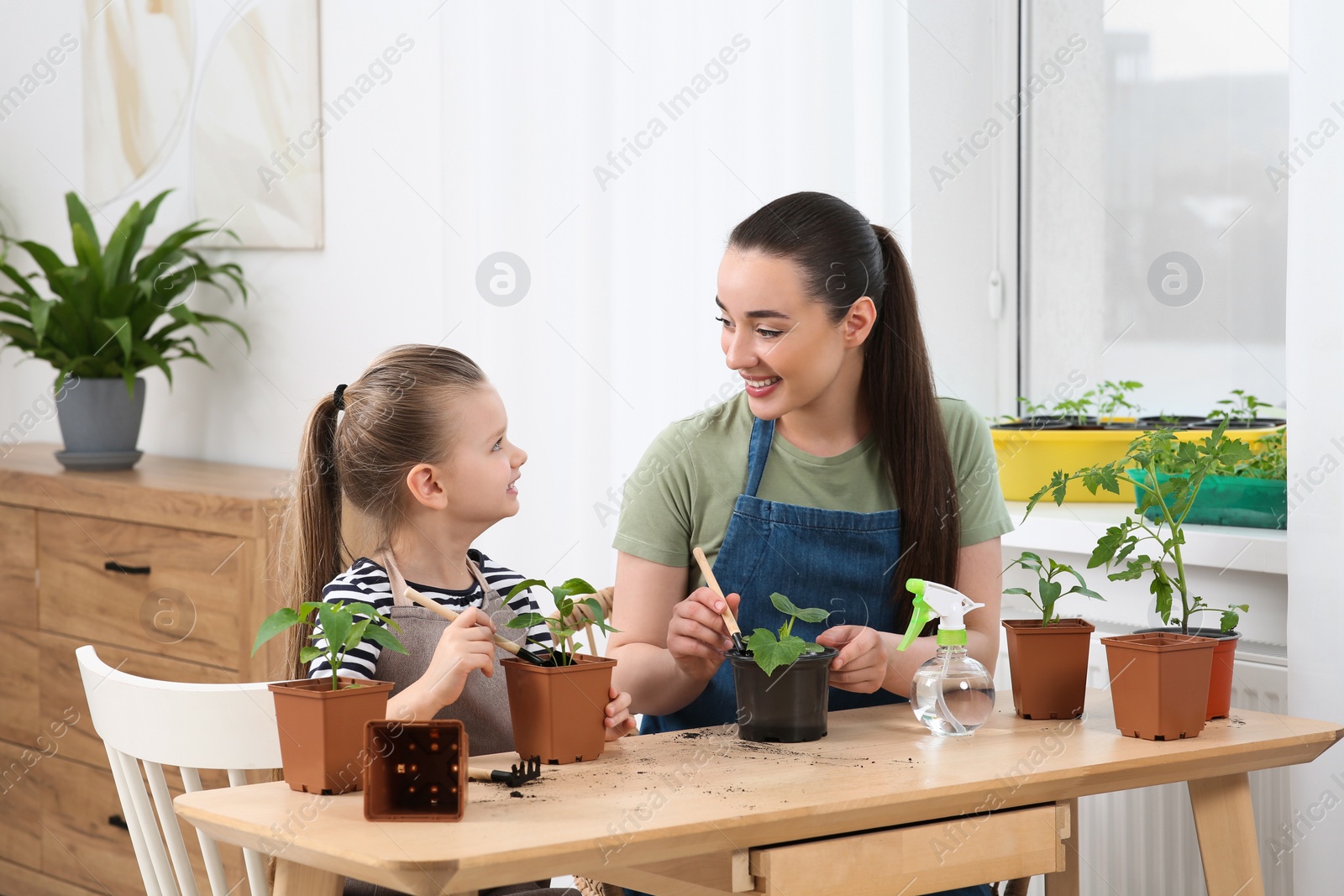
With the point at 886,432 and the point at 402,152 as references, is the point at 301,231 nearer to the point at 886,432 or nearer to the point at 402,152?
the point at 402,152

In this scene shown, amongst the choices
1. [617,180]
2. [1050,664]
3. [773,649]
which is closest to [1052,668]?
[1050,664]

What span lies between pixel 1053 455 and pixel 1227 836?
3.21 feet

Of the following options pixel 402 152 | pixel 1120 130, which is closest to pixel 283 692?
pixel 1120 130

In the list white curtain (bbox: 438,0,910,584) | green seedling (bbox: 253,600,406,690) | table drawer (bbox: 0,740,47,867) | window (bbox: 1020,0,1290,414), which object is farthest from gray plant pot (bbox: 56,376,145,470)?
green seedling (bbox: 253,600,406,690)

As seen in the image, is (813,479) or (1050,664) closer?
(1050,664)

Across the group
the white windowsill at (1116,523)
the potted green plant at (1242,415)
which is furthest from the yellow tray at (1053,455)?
the potted green plant at (1242,415)

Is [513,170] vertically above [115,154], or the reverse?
[115,154]

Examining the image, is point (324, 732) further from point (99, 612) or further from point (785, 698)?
point (99, 612)

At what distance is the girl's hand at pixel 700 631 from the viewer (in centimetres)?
154

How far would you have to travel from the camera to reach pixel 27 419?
165 inches

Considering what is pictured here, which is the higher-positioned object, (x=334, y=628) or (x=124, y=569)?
(x=334, y=628)

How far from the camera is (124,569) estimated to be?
10.4ft

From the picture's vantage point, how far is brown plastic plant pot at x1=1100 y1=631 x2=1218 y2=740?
1.45 meters

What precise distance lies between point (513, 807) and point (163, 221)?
2964mm
